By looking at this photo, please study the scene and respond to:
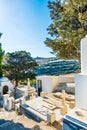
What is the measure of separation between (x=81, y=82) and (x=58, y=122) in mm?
3809

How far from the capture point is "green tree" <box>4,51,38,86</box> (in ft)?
101

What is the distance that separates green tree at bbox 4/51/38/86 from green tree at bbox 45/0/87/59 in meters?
10.3

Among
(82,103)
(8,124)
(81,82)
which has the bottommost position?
(8,124)

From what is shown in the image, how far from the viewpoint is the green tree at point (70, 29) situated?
18.5m

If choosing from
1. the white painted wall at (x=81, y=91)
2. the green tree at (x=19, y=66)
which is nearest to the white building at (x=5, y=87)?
the green tree at (x=19, y=66)

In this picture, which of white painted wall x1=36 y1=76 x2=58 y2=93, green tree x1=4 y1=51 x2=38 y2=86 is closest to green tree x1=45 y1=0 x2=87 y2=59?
white painted wall x1=36 y1=76 x2=58 y2=93

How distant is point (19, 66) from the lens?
31.7 metres

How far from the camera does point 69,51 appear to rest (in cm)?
2100

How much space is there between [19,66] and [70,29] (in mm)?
13917

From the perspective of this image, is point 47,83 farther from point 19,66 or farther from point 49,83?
point 19,66

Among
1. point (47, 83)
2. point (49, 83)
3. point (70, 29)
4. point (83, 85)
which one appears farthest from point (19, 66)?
point (83, 85)

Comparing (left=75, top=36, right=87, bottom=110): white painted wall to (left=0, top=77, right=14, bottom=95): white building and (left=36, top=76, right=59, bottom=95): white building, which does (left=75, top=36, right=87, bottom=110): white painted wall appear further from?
(left=0, top=77, right=14, bottom=95): white building

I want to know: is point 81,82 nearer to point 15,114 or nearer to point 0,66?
point 15,114

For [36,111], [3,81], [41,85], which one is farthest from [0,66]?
[36,111]
